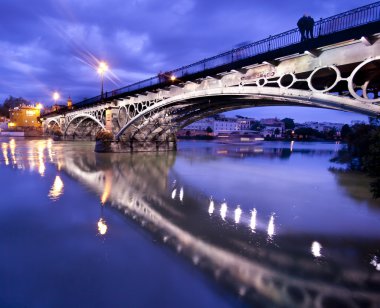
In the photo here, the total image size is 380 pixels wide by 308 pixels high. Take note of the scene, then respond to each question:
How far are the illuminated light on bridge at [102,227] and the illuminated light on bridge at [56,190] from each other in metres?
3.29

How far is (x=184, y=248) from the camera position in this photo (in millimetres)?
5875

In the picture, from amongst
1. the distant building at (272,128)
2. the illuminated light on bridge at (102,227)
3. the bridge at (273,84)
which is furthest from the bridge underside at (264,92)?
the distant building at (272,128)

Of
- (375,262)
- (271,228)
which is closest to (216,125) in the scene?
(271,228)

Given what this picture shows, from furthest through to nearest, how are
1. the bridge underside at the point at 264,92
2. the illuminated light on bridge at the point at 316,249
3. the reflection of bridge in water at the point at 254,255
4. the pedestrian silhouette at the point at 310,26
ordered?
the pedestrian silhouette at the point at 310,26, the bridge underside at the point at 264,92, the illuminated light on bridge at the point at 316,249, the reflection of bridge in water at the point at 254,255

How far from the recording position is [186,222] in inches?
302

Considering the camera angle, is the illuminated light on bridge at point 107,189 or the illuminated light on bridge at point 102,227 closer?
the illuminated light on bridge at point 102,227

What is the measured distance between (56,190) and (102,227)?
5.36 metres

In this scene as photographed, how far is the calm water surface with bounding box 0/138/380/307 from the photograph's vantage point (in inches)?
166

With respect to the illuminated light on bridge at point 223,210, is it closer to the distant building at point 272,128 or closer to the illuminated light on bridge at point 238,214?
the illuminated light on bridge at point 238,214

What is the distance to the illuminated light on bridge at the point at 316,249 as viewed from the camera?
5.87m

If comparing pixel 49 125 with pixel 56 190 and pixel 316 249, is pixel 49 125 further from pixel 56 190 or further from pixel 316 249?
pixel 316 249

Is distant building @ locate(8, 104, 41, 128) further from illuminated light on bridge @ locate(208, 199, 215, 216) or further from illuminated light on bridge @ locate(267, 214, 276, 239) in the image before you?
illuminated light on bridge @ locate(267, 214, 276, 239)

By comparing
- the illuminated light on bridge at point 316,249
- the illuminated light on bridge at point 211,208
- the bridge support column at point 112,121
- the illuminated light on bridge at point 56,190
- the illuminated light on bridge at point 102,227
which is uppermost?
the bridge support column at point 112,121

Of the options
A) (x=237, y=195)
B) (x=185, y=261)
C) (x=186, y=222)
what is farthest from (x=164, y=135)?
(x=185, y=261)
